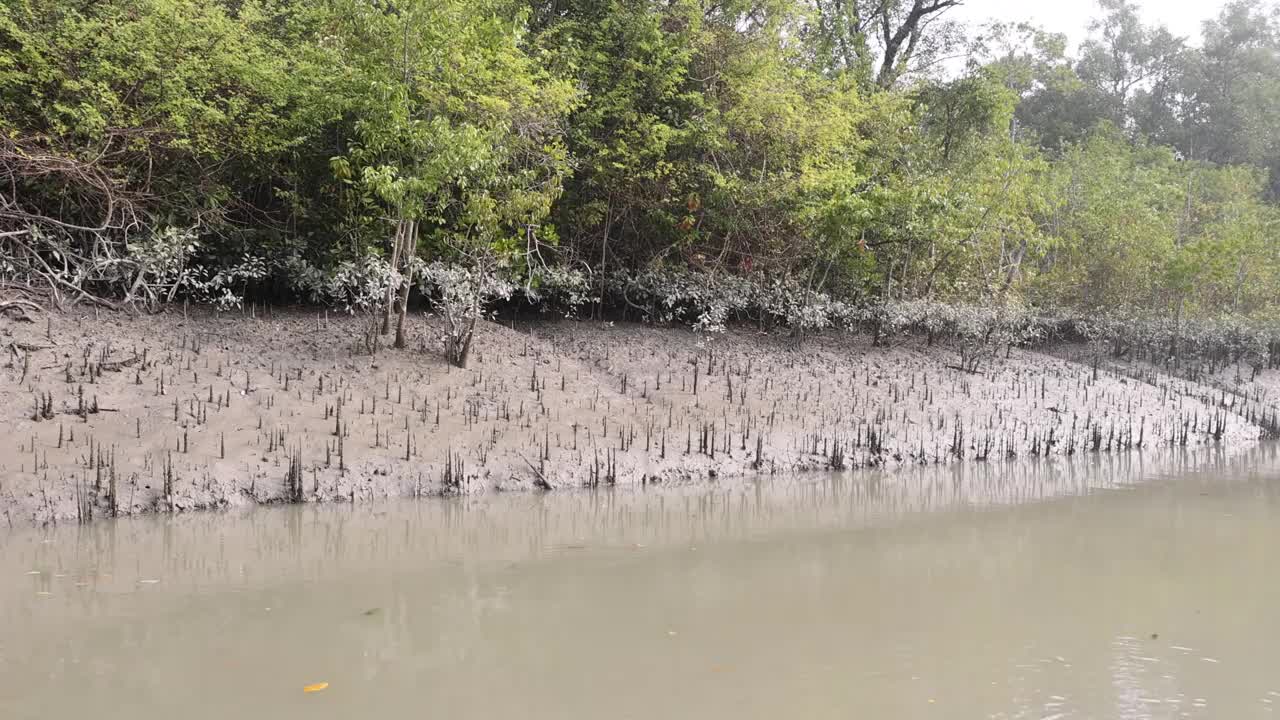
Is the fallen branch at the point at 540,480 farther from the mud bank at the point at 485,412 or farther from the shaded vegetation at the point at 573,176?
the shaded vegetation at the point at 573,176

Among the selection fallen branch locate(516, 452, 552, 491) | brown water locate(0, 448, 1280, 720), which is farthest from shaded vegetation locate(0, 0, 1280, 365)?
brown water locate(0, 448, 1280, 720)

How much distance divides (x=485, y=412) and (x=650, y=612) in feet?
20.2

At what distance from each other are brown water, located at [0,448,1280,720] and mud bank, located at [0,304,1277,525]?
2.76 ft

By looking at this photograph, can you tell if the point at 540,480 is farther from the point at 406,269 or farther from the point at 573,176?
the point at 573,176

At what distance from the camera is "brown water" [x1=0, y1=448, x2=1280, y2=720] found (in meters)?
4.20

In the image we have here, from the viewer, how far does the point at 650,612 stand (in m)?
5.60

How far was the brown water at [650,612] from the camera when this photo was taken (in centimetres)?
420

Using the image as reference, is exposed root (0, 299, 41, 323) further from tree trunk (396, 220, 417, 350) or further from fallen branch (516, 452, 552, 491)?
fallen branch (516, 452, 552, 491)

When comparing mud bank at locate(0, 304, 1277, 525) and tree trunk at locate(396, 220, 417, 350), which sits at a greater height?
tree trunk at locate(396, 220, 417, 350)

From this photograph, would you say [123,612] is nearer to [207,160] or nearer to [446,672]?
[446,672]

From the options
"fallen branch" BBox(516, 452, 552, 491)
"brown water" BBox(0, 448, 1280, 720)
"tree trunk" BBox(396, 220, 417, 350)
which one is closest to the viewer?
"brown water" BBox(0, 448, 1280, 720)

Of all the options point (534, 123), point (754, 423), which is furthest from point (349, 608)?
point (534, 123)

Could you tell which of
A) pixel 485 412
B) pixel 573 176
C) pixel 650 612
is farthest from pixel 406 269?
pixel 650 612

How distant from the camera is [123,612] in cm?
550
